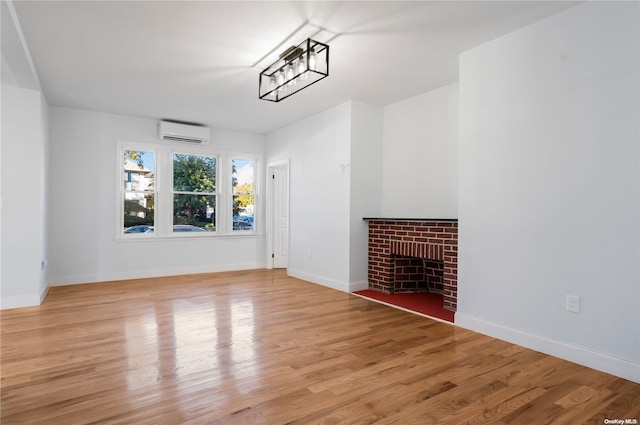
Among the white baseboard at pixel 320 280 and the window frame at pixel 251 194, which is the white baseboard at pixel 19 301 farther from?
the white baseboard at pixel 320 280

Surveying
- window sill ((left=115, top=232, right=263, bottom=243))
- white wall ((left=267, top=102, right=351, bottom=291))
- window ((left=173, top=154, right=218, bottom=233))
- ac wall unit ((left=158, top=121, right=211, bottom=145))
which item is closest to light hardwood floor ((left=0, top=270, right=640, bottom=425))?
white wall ((left=267, top=102, right=351, bottom=291))

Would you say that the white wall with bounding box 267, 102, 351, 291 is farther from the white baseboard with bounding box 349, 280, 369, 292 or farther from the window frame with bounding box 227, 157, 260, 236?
the window frame with bounding box 227, 157, 260, 236

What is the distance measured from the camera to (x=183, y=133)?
5.82 m

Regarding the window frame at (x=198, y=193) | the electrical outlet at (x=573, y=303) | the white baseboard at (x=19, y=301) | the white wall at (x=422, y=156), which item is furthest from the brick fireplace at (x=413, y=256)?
the white baseboard at (x=19, y=301)

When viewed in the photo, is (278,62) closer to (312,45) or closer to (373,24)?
(312,45)

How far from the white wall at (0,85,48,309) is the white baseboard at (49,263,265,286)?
1123mm

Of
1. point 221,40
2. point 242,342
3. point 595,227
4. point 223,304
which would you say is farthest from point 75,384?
point 595,227

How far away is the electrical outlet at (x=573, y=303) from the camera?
8.31 feet

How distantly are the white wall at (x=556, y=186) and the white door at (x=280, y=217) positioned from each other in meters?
4.07

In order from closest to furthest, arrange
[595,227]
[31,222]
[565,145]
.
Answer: [595,227] < [565,145] < [31,222]

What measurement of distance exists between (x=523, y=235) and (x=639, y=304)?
2.68 ft

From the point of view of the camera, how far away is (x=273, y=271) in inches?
255

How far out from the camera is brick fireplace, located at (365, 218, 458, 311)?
3801 millimetres

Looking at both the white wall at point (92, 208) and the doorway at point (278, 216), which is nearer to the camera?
the white wall at point (92, 208)
